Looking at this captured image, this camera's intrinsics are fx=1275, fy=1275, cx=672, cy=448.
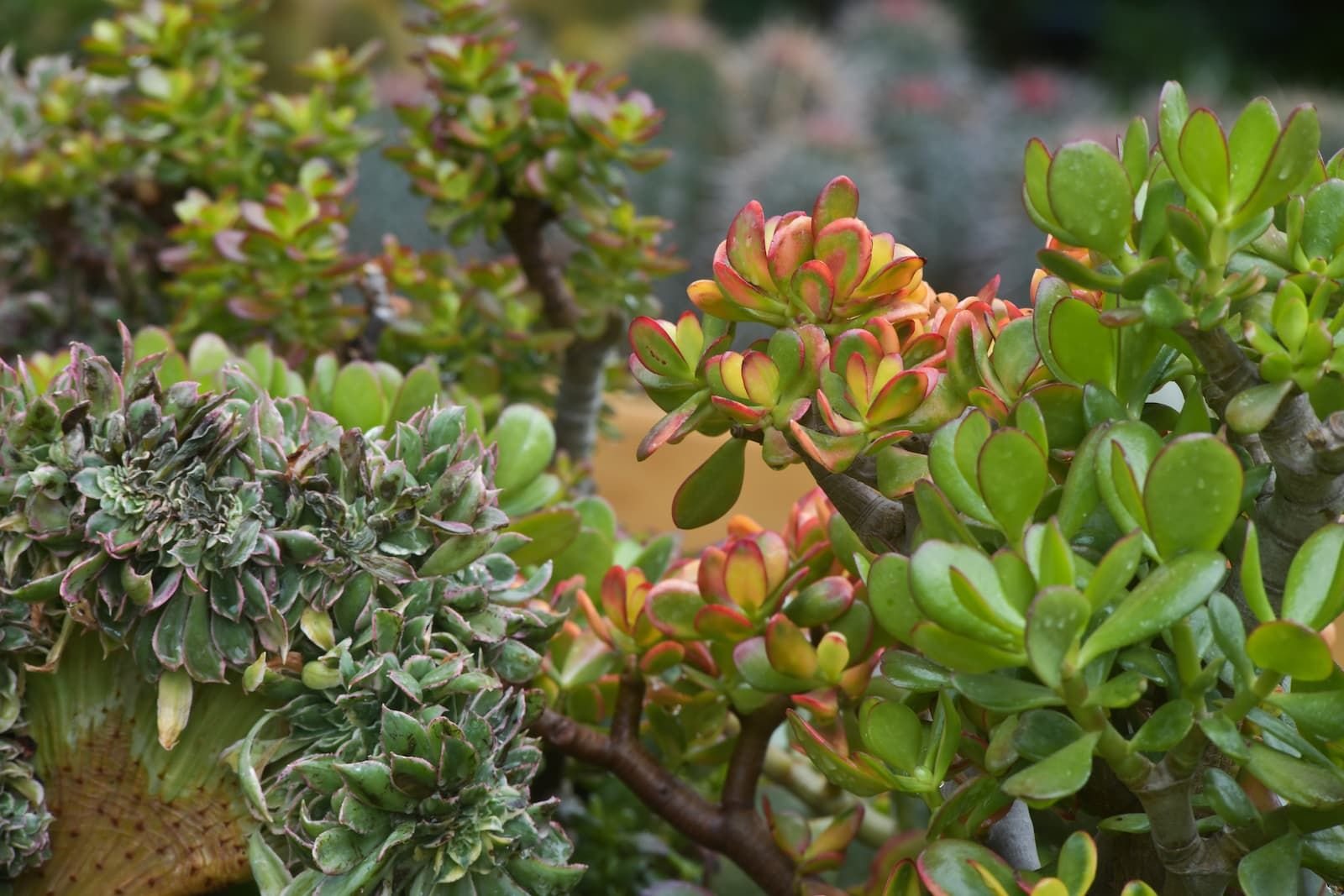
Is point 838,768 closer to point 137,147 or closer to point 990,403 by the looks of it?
point 990,403

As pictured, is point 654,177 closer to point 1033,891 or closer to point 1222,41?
point 1033,891

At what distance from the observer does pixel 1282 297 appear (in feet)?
1.54

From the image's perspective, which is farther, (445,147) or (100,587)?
(445,147)

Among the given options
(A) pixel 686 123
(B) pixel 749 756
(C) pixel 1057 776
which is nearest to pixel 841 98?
(A) pixel 686 123

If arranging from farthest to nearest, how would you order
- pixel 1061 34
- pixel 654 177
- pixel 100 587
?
pixel 1061 34, pixel 654 177, pixel 100 587

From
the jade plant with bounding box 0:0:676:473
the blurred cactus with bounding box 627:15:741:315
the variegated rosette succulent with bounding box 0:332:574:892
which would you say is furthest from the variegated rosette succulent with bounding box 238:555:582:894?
the blurred cactus with bounding box 627:15:741:315

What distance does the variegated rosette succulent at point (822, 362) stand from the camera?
537 millimetres

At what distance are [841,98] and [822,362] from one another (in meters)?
3.64

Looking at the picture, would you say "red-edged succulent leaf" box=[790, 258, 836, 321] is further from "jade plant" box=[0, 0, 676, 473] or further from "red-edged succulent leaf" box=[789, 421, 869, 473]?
"jade plant" box=[0, 0, 676, 473]

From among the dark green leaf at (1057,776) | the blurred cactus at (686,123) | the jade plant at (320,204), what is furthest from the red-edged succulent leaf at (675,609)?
the blurred cactus at (686,123)

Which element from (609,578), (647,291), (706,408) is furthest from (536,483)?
(647,291)

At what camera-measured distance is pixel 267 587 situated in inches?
22.6

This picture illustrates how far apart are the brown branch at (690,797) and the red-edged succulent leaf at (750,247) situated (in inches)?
9.8

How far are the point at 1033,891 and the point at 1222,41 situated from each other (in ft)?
22.4
